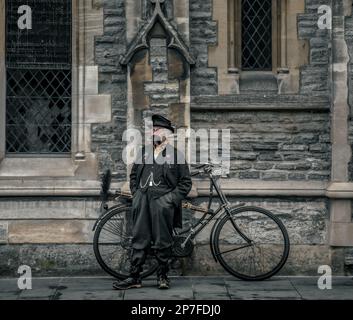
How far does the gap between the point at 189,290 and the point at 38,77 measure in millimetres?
3411

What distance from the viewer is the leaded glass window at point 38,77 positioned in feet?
39.7

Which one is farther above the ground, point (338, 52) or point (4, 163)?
point (338, 52)

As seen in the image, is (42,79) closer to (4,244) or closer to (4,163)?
(4,163)

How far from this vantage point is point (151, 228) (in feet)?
35.0

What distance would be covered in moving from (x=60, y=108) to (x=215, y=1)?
232cm

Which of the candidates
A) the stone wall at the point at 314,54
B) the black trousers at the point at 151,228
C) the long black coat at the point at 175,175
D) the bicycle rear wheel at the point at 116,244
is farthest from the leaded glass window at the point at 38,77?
the stone wall at the point at 314,54

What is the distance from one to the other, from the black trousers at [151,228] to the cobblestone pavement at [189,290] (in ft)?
1.11

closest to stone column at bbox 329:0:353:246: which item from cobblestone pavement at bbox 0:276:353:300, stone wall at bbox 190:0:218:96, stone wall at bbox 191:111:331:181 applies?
stone wall at bbox 191:111:331:181

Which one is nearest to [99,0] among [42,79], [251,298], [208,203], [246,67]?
[42,79]

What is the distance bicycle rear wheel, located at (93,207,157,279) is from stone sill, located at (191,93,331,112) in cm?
159

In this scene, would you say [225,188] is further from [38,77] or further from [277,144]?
[38,77]

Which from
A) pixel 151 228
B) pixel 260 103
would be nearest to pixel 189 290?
pixel 151 228

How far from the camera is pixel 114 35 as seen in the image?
38.8 feet

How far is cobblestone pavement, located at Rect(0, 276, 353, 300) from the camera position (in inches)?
404
